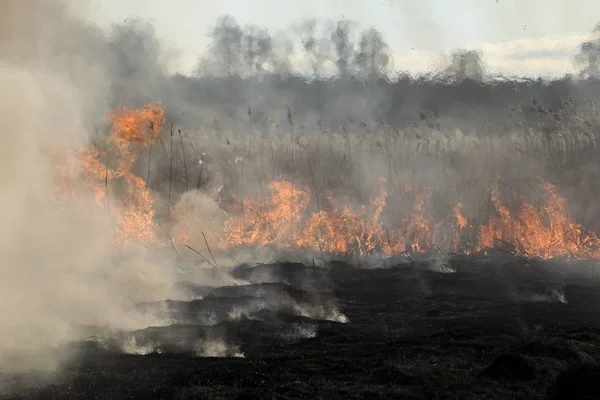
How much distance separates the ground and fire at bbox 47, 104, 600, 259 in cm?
2109

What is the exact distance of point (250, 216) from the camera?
72.6 metres

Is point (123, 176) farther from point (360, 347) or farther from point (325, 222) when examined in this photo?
point (360, 347)

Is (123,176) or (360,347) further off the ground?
(123,176)

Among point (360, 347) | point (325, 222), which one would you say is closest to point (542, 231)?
point (325, 222)

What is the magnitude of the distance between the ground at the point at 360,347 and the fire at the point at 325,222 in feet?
69.2

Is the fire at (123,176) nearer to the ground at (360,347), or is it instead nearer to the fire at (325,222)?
the fire at (325,222)

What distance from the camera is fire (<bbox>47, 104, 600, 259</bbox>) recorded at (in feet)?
211

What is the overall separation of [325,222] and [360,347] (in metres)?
43.3

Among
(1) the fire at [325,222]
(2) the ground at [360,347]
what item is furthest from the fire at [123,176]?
(2) the ground at [360,347]

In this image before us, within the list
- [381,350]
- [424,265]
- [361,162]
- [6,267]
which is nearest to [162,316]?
[6,267]

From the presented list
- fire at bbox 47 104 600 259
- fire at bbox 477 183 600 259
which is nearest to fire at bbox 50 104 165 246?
fire at bbox 47 104 600 259

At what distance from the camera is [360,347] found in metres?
29.6

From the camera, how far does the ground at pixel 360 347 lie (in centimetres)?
2281

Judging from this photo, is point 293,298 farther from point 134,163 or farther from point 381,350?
point 134,163
